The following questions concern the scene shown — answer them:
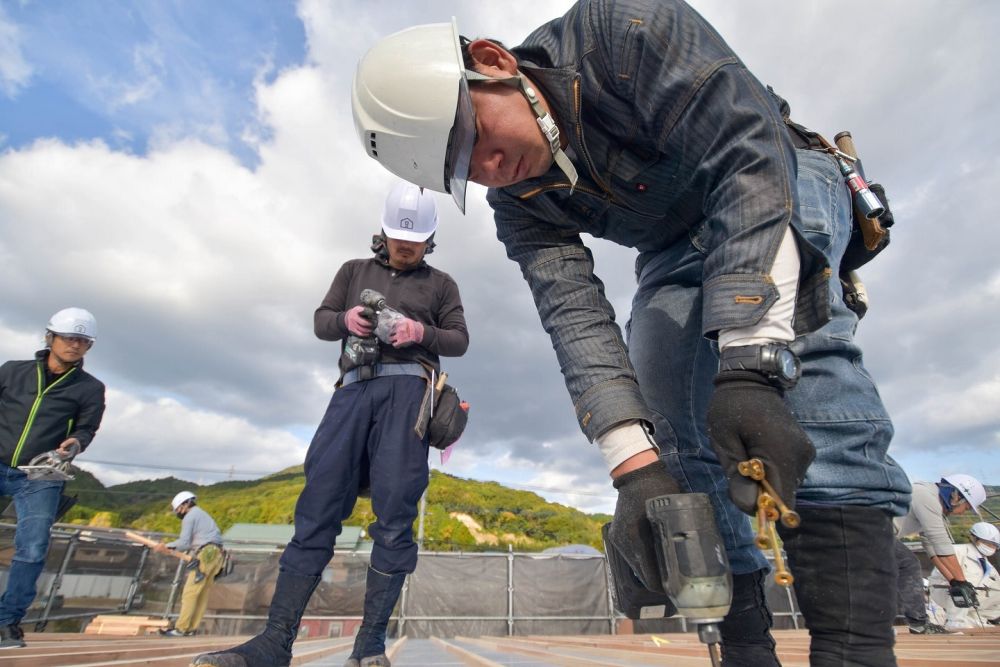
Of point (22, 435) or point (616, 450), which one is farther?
point (22, 435)

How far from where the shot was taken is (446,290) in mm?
2707

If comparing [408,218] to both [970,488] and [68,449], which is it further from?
[970,488]

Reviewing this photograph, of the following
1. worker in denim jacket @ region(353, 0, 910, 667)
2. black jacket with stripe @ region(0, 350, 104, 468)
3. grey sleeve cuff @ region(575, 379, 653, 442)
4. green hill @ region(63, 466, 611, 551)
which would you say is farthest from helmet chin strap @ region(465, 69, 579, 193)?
green hill @ region(63, 466, 611, 551)

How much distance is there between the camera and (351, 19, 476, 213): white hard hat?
4.11 feet

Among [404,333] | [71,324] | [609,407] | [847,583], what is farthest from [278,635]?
[71,324]

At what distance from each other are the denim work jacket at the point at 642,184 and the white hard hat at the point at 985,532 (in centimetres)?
731

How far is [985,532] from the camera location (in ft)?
20.4

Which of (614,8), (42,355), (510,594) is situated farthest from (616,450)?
(510,594)

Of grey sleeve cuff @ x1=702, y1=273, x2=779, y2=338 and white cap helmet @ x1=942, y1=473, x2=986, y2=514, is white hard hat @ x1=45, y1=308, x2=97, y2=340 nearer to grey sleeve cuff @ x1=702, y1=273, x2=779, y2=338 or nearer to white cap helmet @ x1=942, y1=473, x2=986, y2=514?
grey sleeve cuff @ x1=702, y1=273, x2=779, y2=338

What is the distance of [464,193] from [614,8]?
54 centimetres

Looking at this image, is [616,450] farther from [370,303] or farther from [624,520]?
[370,303]

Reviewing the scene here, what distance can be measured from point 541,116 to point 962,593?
22.7 feet

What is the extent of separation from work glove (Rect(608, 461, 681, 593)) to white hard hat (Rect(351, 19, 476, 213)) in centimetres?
Answer: 82

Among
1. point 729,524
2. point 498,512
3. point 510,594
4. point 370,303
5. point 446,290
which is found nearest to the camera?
point 729,524
